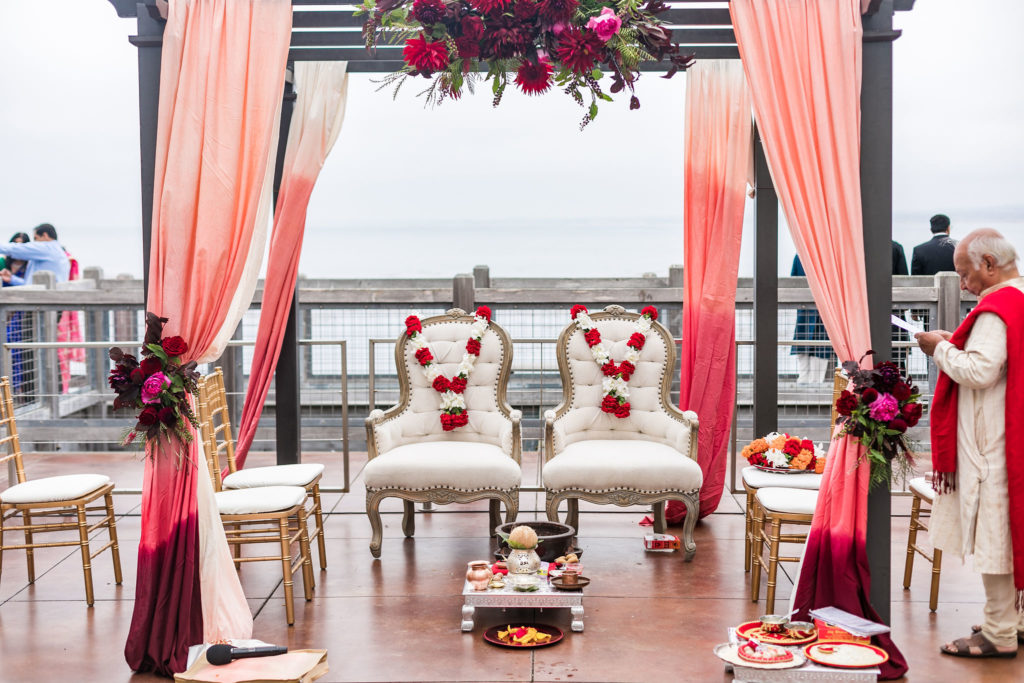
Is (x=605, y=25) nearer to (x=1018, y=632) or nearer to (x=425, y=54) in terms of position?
(x=425, y=54)

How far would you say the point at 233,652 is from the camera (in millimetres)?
3641

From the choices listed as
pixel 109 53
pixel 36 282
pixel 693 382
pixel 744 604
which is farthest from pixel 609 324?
pixel 36 282

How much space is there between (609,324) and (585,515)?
1302 millimetres

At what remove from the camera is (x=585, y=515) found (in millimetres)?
6246

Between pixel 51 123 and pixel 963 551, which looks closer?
pixel 963 551

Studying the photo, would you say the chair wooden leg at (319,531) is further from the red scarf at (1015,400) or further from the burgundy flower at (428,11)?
the red scarf at (1015,400)

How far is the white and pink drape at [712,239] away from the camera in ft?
19.1

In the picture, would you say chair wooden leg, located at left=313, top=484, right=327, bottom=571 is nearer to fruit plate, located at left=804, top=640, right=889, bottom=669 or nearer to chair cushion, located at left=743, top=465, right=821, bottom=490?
chair cushion, located at left=743, top=465, right=821, bottom=490

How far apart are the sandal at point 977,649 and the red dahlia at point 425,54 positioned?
3.13m

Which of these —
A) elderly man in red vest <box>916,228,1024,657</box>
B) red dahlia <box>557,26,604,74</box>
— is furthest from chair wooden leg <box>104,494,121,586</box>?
elderly man in red vest <box>916,228,1024,657</box>

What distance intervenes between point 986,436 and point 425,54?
2613 mm

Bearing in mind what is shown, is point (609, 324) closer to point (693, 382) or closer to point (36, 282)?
point (693, 382)

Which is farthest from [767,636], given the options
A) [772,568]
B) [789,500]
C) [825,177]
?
[825,177]

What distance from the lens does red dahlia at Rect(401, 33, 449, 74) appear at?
137 inches
